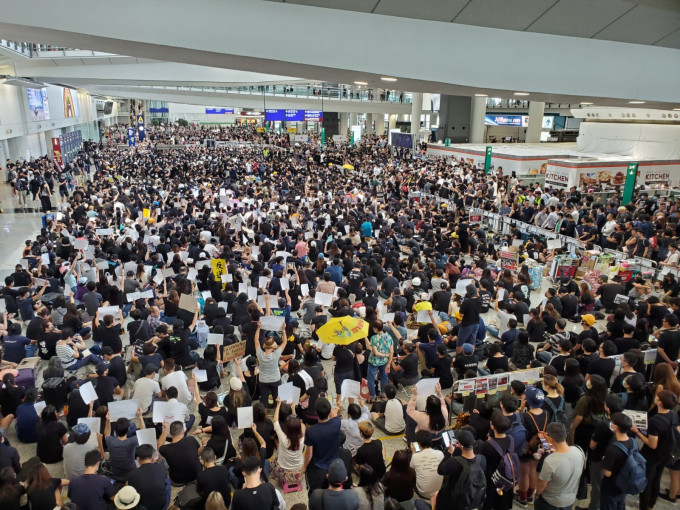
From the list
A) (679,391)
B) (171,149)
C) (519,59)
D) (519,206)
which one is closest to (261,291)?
(519,59)

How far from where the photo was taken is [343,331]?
686cm

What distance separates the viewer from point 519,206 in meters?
19.3

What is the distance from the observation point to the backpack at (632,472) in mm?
4746

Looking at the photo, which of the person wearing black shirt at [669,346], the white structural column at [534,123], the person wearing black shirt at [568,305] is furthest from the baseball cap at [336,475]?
the white structural column at [534,123]

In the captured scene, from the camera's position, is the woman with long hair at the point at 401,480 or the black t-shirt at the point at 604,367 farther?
the black t-shirt at the point at 604,367

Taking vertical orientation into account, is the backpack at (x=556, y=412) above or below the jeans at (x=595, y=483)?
above

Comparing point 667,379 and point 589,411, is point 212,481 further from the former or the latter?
point 667,379

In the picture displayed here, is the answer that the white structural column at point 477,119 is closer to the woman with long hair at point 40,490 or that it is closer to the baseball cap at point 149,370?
the baseball cap at point 149,370

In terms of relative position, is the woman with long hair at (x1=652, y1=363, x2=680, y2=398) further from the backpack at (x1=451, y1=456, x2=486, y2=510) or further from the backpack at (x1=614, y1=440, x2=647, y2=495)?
the backpack at (x1=451, y1=456, x2=486, y2=510)

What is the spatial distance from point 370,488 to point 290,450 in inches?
50.5

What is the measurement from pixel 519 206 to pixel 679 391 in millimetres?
14344

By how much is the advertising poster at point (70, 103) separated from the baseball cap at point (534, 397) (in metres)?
43.7

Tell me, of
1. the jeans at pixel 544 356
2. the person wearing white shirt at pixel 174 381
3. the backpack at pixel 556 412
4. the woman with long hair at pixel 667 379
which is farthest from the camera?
the jeans at pixel 544 356

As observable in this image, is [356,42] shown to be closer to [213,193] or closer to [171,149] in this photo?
[213,193]
